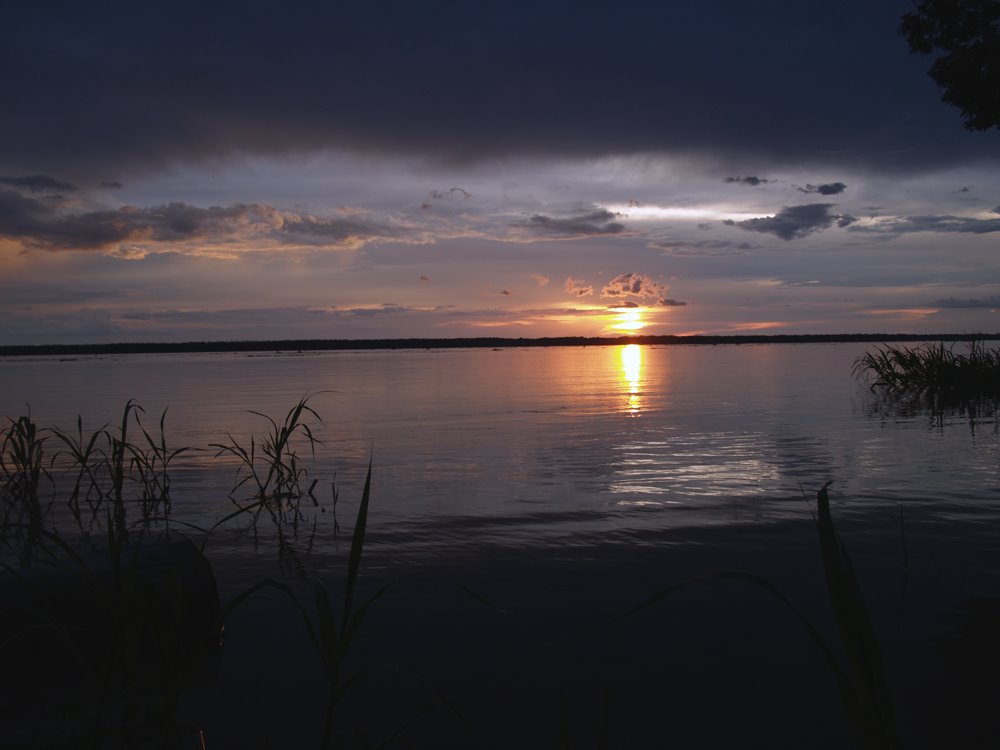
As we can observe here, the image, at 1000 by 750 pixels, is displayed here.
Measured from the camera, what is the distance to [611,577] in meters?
6.45

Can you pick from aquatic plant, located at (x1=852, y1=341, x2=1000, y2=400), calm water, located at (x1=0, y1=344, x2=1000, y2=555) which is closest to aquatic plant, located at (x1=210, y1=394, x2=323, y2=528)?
calm water, located at (x1=0, y1=344, x2=1000, y2=555)

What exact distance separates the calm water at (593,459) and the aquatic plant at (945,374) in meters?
2.47

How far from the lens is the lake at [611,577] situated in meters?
4.18

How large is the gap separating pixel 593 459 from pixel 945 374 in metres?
17.7

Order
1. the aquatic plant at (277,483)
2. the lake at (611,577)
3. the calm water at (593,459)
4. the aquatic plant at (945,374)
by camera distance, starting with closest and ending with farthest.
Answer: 1. the lake at (611,577)
2. the calm water at (593,459)
3. the aquatic plant at (277,483)
4. the aquatic plant at (945,374)

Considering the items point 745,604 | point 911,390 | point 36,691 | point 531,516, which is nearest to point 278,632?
point 36,691

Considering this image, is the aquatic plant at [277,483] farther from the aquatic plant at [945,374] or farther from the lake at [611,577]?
the aquatic plant at [945,374]

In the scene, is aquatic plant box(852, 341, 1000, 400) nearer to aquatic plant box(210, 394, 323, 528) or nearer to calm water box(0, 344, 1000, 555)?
calm water box(0, 344, 1000, 555)

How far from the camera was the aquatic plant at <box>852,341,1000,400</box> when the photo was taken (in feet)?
78.0

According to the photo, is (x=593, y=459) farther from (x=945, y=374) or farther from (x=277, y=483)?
(x=945, y=374)

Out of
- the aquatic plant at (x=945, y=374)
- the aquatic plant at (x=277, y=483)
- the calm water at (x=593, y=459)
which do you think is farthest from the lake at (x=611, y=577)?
the aquatic plant at (x=945, y=374)

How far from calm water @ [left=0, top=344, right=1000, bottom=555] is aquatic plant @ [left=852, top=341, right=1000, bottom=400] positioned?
247cm

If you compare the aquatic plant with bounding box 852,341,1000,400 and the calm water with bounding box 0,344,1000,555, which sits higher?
the aquatic plant with bounding box 852,341,1000,400

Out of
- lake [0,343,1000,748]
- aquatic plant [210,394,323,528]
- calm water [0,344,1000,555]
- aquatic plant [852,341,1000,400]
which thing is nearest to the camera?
lake [0,343,1000,748]
